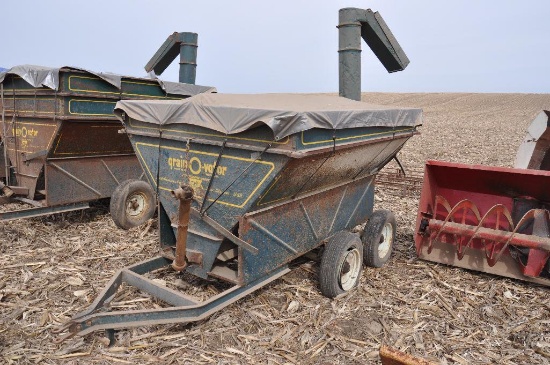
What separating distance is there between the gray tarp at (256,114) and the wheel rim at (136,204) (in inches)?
94.6

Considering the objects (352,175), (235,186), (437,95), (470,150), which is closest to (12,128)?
(235,186)

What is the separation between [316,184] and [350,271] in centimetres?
120

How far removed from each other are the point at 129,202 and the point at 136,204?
0.59ft

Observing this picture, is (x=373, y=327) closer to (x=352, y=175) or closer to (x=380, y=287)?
(x=380, y=287)

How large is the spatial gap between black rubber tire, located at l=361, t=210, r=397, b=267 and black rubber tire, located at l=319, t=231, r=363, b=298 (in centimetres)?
62

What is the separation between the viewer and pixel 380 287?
17.9ft

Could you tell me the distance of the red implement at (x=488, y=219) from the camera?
5246 mm

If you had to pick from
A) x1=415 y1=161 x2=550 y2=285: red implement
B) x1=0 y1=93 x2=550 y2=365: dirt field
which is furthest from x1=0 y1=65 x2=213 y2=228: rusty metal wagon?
x1=415 y1=161 x2=550 y2=285: red implement

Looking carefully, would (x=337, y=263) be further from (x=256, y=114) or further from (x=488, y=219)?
(x=488, y=219)

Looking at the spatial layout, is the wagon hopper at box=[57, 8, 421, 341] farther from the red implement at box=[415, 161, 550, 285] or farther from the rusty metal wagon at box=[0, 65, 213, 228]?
the rusty metal wagon at box=[0, 65, 213, 228]

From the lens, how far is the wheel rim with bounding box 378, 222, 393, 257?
6242 mm

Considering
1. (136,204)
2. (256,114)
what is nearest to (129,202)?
(136,204)

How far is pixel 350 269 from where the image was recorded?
17.4 feet

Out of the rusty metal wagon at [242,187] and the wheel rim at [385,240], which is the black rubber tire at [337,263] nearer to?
the rusty metal wagon at [242,187]
